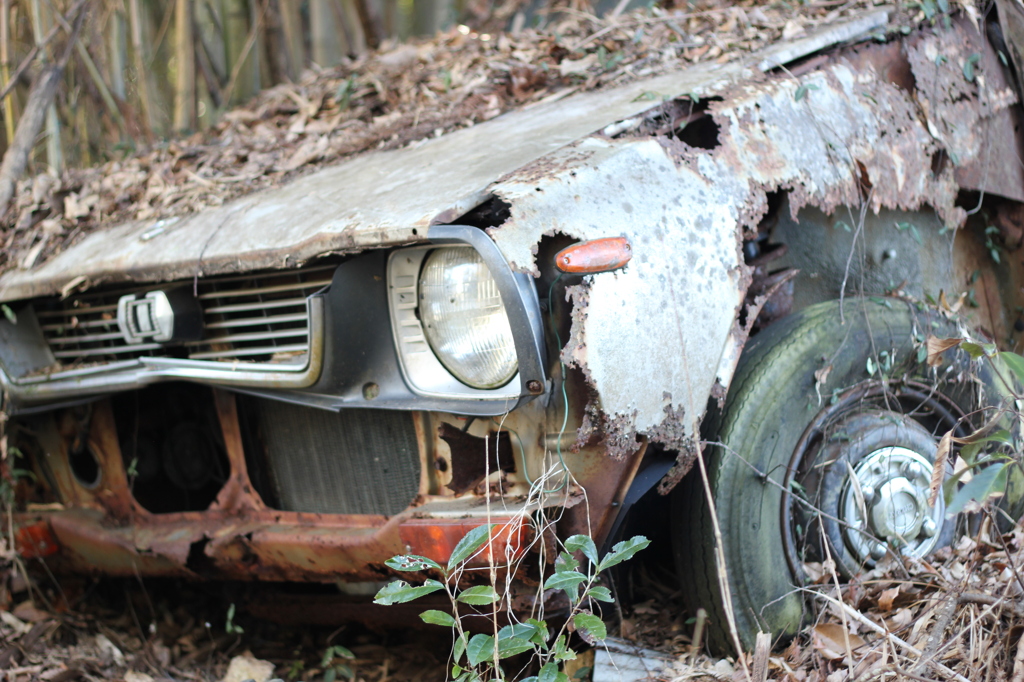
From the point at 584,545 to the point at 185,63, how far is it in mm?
5121

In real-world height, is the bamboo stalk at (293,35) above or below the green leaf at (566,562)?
above

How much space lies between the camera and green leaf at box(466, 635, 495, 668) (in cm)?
142

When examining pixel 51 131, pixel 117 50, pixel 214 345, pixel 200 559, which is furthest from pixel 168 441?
pixel 117 50

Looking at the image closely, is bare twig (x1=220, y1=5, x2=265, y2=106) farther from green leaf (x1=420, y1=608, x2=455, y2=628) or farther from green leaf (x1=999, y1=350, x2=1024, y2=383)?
green leaf (x1=999, y1=350, x2=1024, y2=383)

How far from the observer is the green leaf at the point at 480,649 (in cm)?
142

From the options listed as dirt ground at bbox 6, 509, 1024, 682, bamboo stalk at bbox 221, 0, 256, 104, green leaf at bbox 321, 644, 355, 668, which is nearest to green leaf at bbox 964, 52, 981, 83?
dirt ground at bbox 6, 509, 1024, 682

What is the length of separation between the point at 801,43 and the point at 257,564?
5.82ft

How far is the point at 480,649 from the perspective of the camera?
144cm

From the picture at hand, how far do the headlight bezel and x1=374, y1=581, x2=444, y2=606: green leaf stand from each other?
1.10 feet

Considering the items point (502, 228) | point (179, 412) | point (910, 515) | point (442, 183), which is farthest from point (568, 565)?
point (179, 412)

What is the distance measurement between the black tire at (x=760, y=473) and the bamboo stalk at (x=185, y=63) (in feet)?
15.6

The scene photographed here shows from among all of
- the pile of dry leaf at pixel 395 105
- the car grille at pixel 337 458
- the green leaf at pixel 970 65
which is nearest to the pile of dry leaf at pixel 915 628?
the car grille at pixel 337 458

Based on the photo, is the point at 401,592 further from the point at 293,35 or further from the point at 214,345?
the point at 293,35

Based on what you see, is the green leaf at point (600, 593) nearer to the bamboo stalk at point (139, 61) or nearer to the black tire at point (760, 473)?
the black tire at point (760, 473)
